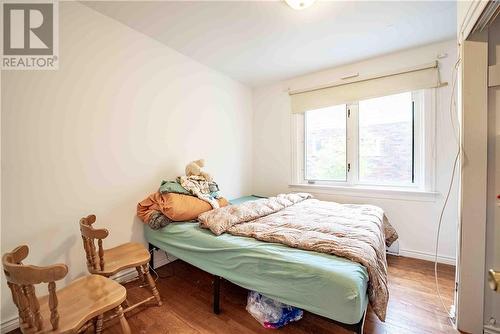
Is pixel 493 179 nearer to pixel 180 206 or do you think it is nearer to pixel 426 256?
pixel 426 256

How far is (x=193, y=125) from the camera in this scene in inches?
111

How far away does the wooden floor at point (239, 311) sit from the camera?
150 cm

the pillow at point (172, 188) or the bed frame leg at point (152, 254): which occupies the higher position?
the pillow at point (172, 188)

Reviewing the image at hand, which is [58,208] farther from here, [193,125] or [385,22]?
[385,22]

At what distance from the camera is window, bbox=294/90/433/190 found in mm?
2564

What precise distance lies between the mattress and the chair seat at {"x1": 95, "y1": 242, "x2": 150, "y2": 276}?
328 millimetres

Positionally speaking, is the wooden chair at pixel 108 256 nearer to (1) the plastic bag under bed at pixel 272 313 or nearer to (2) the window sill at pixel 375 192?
(1) the plastic bag under bed at pixel 272 313

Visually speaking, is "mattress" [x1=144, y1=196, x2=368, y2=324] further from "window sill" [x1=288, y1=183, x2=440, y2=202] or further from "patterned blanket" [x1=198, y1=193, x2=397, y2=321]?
"window sill" [x1=288, y1=183, x2=440, y2=202]

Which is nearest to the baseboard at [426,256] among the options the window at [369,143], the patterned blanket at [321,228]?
the patterned blanket at [321,228]

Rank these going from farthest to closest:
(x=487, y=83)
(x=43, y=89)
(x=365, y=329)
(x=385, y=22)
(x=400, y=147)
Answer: (x=400, y=147) → (x=385, y=22) → (x=43, y=89) → (x=365, y=329) → (x=487, y=83)

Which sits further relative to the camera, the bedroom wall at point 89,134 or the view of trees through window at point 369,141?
the view of trees through window at point 369,141

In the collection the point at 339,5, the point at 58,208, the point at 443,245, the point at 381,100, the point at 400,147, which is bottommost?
the point at 443,245

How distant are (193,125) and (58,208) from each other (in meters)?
1.62

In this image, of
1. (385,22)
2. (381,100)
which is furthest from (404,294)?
(385,22)
